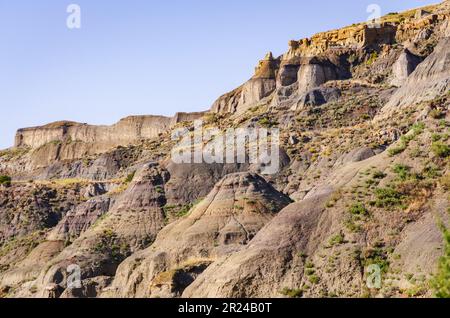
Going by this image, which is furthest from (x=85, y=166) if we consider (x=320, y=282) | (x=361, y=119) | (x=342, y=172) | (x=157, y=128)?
(x=320, y=282)

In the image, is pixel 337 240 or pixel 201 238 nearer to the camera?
pixel 337 240

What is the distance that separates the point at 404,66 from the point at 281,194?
50468 mm

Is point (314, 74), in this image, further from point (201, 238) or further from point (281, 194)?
point (201, 238)

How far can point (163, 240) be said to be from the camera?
62312mm

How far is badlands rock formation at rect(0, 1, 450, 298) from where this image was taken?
142 feet

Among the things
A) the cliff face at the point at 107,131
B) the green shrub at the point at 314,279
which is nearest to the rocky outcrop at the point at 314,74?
the cliff face at the point at 107,131

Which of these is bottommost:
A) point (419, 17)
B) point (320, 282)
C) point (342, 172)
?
point (320, 282)

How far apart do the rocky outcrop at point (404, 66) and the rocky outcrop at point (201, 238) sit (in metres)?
49.7

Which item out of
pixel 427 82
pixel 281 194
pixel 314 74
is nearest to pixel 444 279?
pixel 281 194

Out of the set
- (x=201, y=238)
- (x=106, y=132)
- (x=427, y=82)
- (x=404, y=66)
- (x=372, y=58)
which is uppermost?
(x=372, y=58)

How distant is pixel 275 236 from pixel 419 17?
93.5 m

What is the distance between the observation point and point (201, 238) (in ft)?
194

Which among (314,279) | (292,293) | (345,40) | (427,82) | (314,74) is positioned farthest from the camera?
(345,40)
